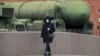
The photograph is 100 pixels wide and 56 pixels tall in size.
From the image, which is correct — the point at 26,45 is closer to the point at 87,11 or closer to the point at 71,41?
the point at 71,41

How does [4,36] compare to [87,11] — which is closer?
[4,36]

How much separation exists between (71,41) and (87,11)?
2999 millimetres

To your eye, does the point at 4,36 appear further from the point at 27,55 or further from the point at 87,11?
the point at 87,11

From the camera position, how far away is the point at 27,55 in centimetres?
2177

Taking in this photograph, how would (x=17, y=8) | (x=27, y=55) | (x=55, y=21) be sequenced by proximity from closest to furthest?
(x=27, y=55)
(x=55, y=21)
(x=17, y=8)

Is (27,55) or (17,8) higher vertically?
(17,8)

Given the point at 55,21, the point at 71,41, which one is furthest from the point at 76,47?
the point at 55,21

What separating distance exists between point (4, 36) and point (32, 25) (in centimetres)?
222

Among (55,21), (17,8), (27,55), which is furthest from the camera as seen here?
(17,8)

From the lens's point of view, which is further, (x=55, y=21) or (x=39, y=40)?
(x=55, y=21)

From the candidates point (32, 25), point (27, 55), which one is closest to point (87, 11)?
point (32, 25)

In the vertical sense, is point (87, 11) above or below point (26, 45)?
above

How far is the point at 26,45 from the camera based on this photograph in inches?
859

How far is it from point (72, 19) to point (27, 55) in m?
3.49
